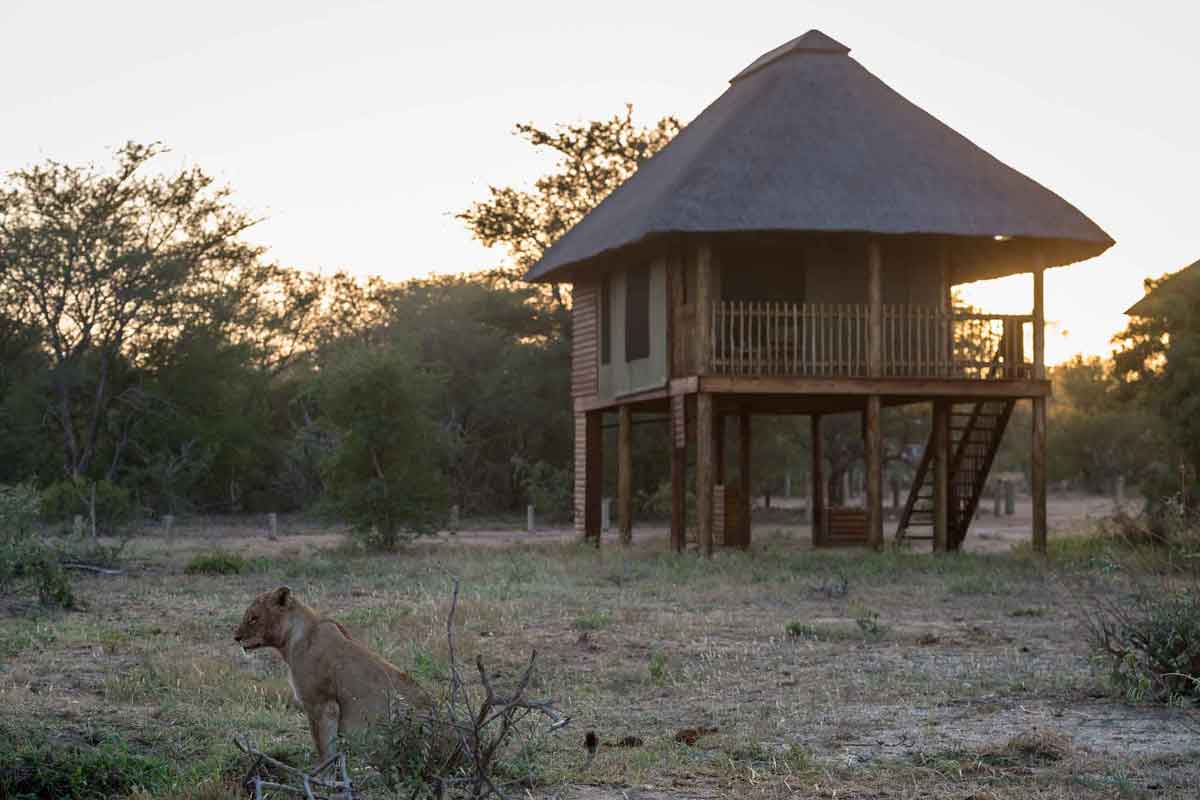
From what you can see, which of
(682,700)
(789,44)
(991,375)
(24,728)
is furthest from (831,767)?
(789,44)

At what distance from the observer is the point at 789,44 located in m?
25.6

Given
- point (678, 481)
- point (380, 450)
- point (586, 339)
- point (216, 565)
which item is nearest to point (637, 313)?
point (586, 339)

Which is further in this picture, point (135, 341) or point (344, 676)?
point (135, 341)

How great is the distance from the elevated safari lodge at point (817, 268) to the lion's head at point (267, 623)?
14383 millimetres

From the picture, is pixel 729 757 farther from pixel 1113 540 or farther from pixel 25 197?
pixel 25 197

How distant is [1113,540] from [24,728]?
748 inches

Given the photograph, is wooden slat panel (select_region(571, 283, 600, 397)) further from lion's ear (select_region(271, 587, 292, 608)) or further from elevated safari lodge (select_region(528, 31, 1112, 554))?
lion's ear (select_region(271, 587, 292, 608))

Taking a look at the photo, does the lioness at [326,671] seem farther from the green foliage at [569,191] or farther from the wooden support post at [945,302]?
the green foliage at [569,191]

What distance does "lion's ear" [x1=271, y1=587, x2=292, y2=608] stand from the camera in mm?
7559

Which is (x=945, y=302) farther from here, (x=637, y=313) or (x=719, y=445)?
(x=719, y=445)

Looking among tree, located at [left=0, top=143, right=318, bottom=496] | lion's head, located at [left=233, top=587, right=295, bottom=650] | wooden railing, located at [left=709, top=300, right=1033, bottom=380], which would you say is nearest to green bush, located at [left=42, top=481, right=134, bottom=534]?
tree, located at [left=0, top=143, right=318, bottom=496]

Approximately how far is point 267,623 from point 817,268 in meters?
17.7

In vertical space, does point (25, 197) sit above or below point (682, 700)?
above

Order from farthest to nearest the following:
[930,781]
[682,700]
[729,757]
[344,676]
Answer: [682,700], [729,757], [930,781], [344,676]
